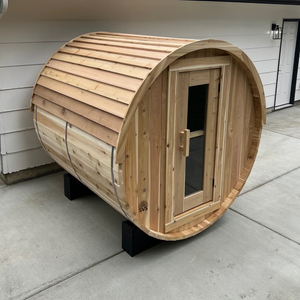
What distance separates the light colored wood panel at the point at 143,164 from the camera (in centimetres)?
270

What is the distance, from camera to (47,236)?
131 inches

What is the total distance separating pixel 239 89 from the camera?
3.30 meters

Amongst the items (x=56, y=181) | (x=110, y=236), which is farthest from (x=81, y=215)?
(x=56, y=181)

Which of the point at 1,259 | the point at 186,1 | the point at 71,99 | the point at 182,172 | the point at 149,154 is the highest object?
the point at 186,1

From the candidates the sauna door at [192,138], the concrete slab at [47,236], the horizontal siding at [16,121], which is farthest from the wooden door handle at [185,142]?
the horizontal siding at [16,121]

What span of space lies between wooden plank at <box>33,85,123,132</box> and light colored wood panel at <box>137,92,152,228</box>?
0.72 feet

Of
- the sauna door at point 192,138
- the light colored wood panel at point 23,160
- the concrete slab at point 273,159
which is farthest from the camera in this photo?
the concrete slab at point 273,159

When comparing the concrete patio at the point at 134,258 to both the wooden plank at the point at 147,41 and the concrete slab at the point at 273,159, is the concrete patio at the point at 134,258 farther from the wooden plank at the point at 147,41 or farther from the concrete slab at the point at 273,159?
the wooden plank at the point at 147,41

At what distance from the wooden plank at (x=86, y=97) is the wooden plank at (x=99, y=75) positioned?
0.13 metres

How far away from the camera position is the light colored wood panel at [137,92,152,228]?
106 inches

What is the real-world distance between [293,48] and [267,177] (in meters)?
4.55

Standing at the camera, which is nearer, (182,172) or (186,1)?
(182,172)

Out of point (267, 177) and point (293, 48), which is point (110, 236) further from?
point (293, 48)

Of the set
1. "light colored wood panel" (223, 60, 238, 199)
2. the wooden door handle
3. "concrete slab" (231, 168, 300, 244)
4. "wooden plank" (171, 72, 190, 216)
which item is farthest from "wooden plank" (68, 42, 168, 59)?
"concrete slab" (231, 168, 300, 244)
